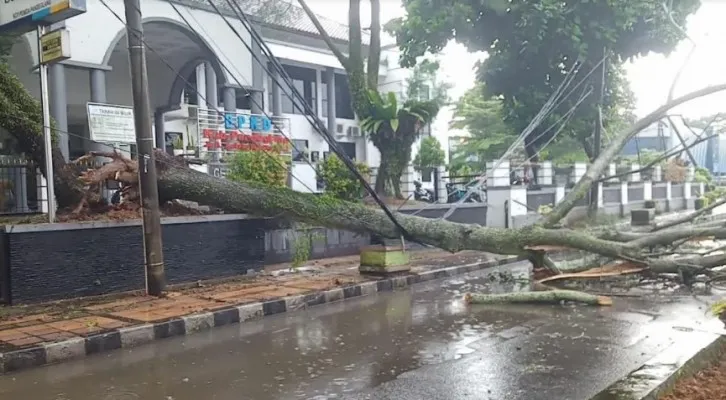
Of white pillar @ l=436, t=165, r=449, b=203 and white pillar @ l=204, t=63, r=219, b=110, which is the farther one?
white pillar @ l=436, t=165, r=449, b=203

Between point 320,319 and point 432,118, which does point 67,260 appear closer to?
point 320,319

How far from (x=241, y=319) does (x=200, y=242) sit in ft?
8.65

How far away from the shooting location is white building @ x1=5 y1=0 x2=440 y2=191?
13.1 m

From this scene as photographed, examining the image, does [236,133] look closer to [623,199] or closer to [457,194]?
[457,194]

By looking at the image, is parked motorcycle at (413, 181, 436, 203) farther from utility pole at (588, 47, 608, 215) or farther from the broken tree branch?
the broken tree branch

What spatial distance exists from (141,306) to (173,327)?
3.64 ft

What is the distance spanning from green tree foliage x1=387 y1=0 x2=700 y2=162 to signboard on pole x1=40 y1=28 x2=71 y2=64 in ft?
35.2

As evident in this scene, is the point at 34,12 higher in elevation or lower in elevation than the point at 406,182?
higher

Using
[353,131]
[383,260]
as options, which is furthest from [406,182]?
[353,131]

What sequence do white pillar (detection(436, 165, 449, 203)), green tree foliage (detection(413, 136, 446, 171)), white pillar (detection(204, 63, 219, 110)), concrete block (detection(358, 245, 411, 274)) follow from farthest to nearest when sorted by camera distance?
green tree foliage (detection(413, 136, 446, 171))
white pillar (detection(436, 165, 449, 203))
white pillar (detection(204, 63, 219, 110))
concrete block (detection(358, 245, 411, 274))

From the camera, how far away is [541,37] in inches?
680

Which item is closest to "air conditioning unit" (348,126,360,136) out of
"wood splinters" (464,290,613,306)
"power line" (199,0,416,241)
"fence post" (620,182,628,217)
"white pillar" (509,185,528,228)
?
"white pillar" (509,185,528,228)

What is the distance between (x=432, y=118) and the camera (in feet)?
51.4

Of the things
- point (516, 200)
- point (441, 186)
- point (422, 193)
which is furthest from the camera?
point (422, 193)
